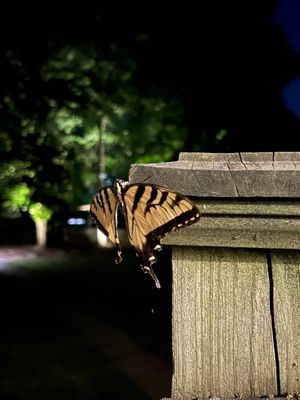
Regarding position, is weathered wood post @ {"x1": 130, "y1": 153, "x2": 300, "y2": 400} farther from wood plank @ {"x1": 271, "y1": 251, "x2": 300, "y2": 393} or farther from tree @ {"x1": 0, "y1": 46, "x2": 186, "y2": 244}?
tree @ {"x1": 0, "y1": 46, "x2": 186, "y2": 244}

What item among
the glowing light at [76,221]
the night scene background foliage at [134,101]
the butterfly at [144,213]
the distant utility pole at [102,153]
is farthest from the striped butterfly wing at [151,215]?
the glowing light at [76,221]

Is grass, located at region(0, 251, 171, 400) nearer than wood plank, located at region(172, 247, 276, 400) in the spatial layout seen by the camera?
No

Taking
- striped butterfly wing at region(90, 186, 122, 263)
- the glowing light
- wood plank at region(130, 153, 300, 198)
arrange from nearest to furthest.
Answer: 1. wood plank at region(130, 153, 300, 198)
2. striped butterfly wing at region(90, 186, 122, 263)
3. the glowing light

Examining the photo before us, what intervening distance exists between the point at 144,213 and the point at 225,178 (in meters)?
0.19

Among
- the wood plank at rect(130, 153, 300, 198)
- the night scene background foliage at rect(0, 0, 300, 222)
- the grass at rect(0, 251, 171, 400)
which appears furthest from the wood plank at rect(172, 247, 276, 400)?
the night scene background foliage at rect(0, 0, 300, 222)

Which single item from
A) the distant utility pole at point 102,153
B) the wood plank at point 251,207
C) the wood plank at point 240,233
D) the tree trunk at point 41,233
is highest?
the distant utility pole at point 102,153

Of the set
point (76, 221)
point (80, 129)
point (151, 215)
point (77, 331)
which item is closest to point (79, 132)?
point (80, 129)

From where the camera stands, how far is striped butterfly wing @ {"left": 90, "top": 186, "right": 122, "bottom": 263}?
101 cm

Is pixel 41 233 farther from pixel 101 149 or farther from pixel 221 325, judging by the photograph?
pixel 221 325

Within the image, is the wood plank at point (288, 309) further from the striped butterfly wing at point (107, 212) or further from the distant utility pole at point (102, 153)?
the distant utility pole at point (102, 153)

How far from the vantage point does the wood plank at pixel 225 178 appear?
866 millimetres

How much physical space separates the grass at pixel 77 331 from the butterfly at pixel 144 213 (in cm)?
190

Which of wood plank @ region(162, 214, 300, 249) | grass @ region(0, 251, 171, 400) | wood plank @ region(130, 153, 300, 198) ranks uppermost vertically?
wood plank @ region(130, 153, 300, 198)

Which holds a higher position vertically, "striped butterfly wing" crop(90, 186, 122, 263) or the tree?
the tree
